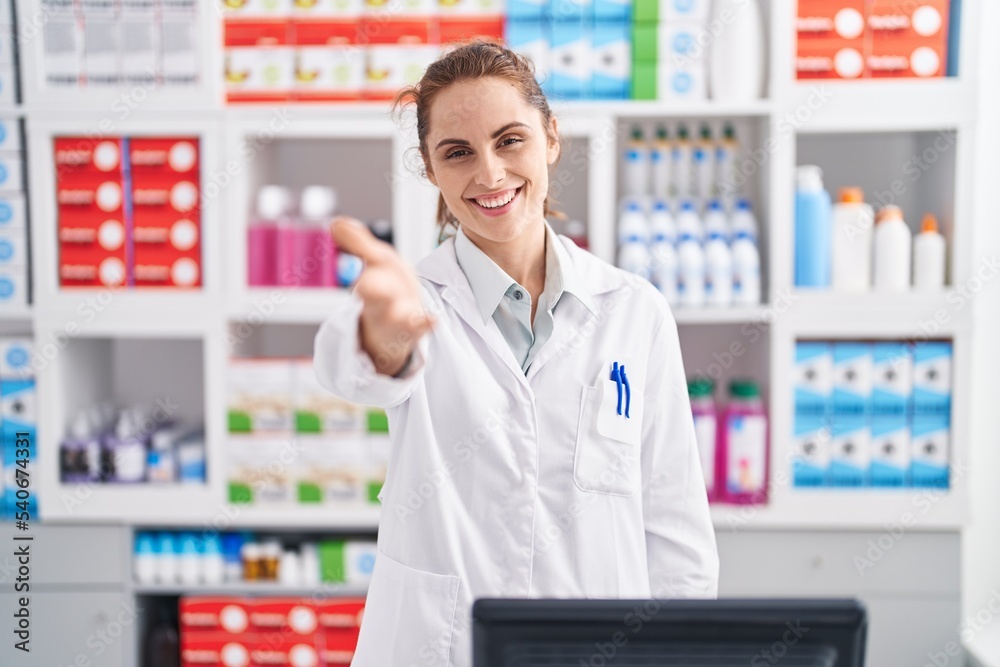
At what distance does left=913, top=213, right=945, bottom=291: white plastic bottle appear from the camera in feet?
7.82

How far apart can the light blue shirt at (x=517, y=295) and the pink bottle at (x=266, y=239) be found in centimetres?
128

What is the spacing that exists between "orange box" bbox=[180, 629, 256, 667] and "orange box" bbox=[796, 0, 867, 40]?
7.68ft

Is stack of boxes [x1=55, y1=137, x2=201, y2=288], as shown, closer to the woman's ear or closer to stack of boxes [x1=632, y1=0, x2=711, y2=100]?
stack of boxes [x1=632, y1=0, x2=711, y2=100]

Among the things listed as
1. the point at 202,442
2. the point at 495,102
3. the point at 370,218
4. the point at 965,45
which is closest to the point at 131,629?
the point at 202,442

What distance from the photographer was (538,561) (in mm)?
1256

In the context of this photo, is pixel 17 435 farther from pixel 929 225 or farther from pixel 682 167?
pixel 929 225

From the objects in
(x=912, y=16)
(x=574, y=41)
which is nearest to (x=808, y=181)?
(x=912, y=16)

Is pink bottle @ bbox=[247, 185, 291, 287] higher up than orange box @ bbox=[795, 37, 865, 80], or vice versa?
orange box @ bbox=[795, 37, 865, 80]

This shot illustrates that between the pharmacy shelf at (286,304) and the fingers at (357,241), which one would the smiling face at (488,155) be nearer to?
the fingers at (357,241)

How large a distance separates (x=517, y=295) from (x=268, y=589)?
1.60 m

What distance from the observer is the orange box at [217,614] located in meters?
2.50

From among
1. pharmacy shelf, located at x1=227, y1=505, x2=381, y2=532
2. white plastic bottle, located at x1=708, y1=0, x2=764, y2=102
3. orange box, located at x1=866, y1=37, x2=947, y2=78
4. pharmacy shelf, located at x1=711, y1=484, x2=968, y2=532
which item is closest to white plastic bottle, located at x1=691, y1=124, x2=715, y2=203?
white plastic bottle, located at x1=708, y1=0, x2=764, y2=102

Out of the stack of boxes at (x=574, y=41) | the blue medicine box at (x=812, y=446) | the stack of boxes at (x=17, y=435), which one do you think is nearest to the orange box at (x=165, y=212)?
the stack of boxes at (x=17, y=435)

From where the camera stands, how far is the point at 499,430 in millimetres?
1243
